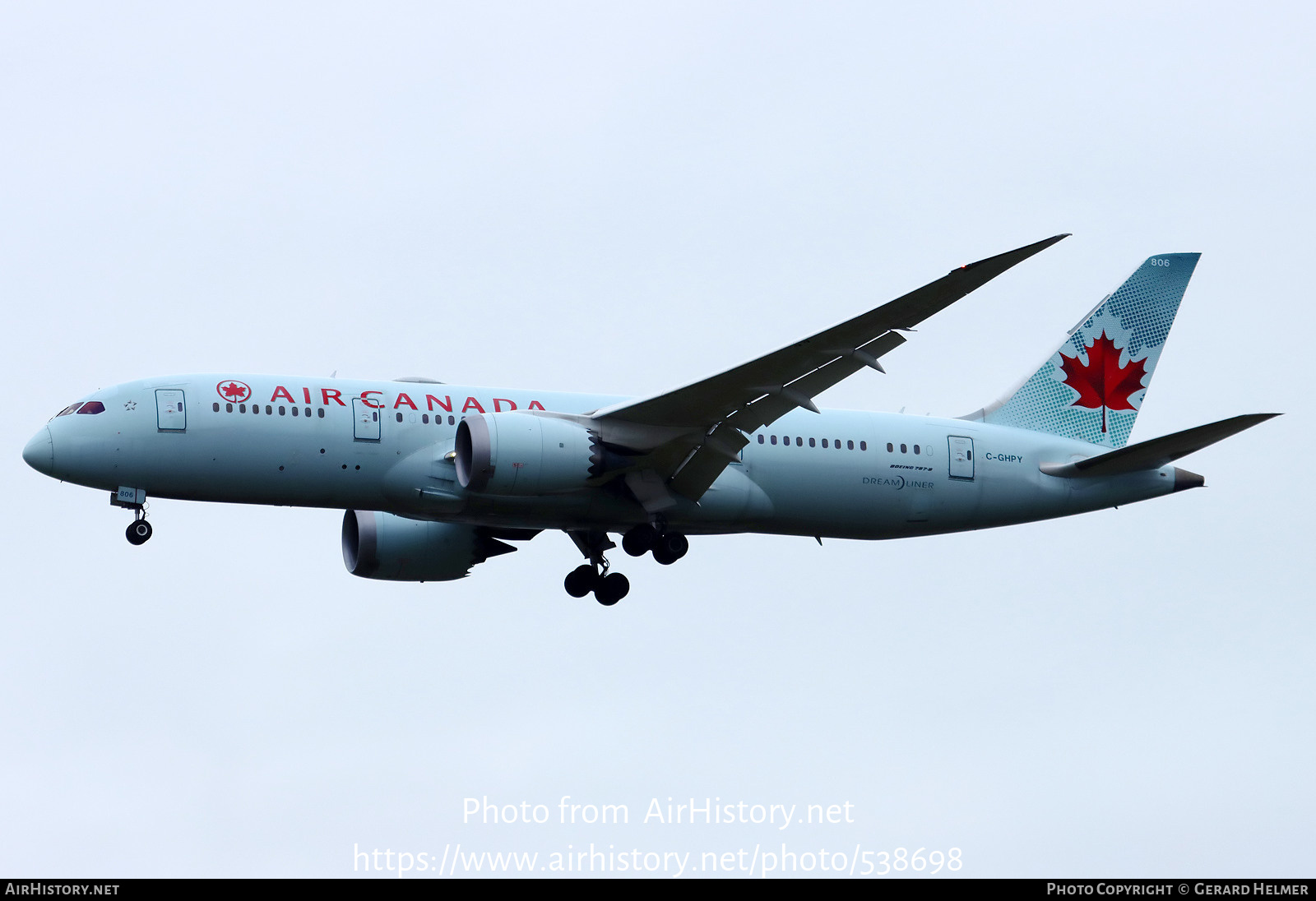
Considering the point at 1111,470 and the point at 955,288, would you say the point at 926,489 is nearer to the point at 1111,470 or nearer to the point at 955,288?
the point at 1111,470

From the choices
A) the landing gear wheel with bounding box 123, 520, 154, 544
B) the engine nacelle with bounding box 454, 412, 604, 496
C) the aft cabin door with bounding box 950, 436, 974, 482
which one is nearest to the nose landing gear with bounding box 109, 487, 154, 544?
the landing gear wheel with bounding box 123, 520, 154, 544

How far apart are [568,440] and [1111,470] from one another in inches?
472

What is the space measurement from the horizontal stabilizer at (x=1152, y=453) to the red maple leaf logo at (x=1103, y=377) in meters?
2.26

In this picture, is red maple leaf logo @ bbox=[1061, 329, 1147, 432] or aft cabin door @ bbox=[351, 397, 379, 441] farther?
red maple leaf logo @ bbox=[1061, 329, 1147, 432]

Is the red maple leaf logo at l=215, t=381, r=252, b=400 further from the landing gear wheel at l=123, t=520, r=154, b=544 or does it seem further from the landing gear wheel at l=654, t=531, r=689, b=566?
the landing gear wheel at l=654, t=531, r=689, b=566

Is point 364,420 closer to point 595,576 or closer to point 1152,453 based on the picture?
point 595,576

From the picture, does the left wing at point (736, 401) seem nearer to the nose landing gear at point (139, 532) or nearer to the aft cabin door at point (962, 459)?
the aft cabin door at point (962, 459)

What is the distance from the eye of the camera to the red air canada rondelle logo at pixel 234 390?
3134cm

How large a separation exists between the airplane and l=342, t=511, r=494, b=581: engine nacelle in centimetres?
5

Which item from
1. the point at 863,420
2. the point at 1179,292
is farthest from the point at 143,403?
the point at 1179,292

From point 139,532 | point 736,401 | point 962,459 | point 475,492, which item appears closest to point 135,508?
point 139,532

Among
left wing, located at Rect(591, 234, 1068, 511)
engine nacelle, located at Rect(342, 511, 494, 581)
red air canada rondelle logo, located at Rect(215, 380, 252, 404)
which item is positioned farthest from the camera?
engine nacelle, located at Rect(342, 511, 494, 581)

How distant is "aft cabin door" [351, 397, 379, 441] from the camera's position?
3164 cm

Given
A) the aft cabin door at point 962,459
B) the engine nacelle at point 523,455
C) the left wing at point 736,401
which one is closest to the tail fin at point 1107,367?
the aft cabin door at point 962,459
